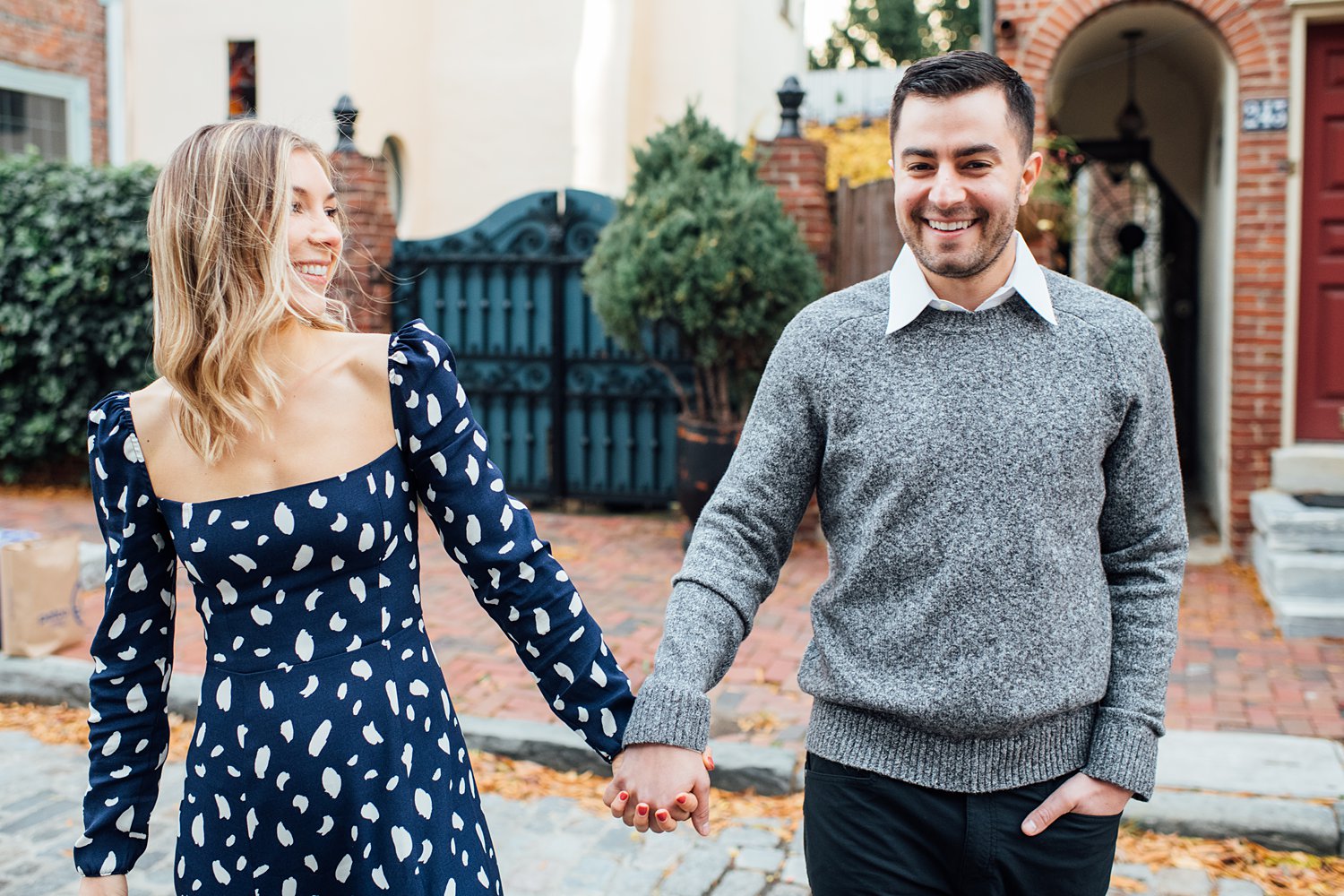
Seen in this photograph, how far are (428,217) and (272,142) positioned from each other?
10734 millimetres

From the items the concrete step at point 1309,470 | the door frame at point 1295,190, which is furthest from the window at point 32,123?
the concrete step at point 1309,470

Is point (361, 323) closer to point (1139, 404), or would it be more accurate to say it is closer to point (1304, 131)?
point (1304, 131)

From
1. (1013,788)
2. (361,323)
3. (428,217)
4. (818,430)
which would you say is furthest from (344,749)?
(428,217)

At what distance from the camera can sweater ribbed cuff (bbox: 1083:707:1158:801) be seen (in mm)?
1953

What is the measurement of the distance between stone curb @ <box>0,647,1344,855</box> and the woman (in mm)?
2536

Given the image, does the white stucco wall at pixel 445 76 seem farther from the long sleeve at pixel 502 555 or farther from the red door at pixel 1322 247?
the long sleeve at pixel 502 555

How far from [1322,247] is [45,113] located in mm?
11461

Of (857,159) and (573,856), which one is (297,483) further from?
(857,159)

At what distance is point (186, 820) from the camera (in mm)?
1899

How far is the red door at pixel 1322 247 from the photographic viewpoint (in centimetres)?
750

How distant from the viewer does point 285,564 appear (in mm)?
1835

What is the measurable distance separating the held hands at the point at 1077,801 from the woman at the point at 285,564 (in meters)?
0.54

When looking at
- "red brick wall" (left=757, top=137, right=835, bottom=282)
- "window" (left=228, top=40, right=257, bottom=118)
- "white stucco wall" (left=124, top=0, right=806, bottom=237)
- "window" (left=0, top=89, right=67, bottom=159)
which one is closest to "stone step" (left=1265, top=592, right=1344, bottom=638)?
"red brick wall" (left=757, top=137, right=835, bottom=282)

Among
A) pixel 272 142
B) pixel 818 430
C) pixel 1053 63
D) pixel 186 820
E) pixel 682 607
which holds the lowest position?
pixel 186 820
